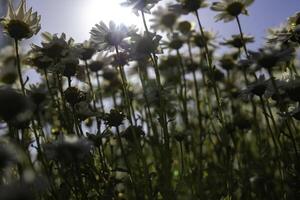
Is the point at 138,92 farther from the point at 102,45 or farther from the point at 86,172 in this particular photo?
the point at 86,172

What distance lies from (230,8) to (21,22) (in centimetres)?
128

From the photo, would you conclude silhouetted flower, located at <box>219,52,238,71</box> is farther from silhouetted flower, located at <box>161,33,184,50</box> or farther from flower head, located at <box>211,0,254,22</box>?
flower head, located at <box>211,0,254,22</box>

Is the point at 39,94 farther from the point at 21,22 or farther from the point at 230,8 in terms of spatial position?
the point at 230,8

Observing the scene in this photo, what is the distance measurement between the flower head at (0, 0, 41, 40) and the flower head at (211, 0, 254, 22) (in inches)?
45.4

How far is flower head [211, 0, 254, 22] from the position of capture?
2.96 meters

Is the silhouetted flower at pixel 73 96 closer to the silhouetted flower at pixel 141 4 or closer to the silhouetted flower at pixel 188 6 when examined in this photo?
the silhouetted flower at pixel 141 4

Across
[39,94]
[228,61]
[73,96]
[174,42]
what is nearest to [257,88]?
[73,96]

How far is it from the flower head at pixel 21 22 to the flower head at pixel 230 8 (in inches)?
45.4

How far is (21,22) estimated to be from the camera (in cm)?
226

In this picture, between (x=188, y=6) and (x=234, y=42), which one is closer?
(x=188, y=6)

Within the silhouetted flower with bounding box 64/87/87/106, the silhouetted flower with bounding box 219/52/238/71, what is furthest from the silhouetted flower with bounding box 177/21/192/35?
the silhouetted flower with bounding box 64/87/87/106

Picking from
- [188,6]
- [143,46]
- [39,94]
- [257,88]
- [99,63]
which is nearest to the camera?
[257,88]

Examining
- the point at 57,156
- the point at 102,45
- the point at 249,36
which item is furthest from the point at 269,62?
the point at 249,36

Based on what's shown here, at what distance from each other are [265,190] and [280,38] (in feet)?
2.80
